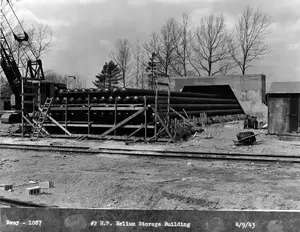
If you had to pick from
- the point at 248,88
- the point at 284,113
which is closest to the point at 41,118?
the point at 284,113

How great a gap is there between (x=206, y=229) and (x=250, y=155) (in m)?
9.74

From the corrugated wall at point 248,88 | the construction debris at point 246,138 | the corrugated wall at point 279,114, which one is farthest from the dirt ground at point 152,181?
the corrugated wall at point 248,88

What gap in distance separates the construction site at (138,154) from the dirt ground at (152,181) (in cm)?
2

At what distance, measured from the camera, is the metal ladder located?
803 inches

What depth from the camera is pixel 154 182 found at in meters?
8.28

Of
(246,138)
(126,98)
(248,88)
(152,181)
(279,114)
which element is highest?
(248,88)

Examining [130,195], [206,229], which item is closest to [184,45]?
[130,195]

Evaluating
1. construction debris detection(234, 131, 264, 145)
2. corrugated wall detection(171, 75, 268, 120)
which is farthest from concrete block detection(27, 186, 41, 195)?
corrugated wall detection(171, 75, 268, 120)

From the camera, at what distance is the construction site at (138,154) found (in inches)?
265

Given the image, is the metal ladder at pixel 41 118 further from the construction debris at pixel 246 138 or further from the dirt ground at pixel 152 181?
the construction debris at pixel 246 138

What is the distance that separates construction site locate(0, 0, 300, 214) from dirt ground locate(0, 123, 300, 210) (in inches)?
0.9

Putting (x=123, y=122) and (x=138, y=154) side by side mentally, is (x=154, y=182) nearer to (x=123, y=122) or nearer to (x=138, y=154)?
(x=138, y=154)

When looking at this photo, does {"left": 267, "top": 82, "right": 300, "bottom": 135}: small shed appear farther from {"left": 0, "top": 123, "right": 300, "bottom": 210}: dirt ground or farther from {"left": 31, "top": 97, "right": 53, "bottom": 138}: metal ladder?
{"left": 31, "top": 97, "right": 53, "bottom": 138}: metal ladder

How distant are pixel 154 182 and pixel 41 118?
14913 mm
